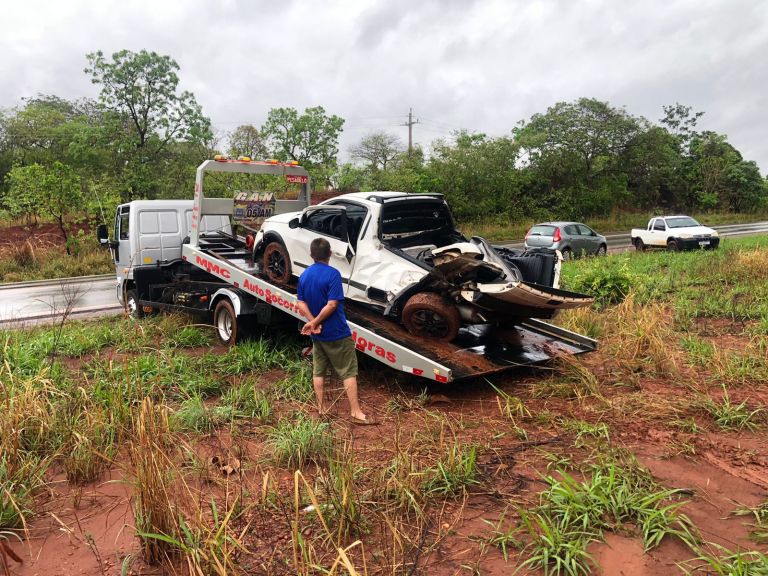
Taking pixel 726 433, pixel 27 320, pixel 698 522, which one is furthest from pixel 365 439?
pixel 27 320

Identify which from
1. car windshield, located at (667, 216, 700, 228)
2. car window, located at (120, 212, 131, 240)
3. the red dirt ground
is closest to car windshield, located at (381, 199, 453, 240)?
the red dirt ground

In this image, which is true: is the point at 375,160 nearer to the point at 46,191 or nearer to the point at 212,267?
the point at 46,191

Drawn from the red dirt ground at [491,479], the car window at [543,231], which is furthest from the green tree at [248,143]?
the red dirt ground at [491,479]

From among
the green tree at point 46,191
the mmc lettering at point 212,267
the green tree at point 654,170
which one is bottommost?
the mmc lettering at point 212,267

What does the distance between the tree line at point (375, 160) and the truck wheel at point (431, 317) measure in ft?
46.6

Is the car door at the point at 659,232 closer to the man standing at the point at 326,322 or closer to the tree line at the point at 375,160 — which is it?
the tree line at the point at 375,160

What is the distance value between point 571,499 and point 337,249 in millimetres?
4121

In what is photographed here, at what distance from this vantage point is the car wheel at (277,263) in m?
7.20

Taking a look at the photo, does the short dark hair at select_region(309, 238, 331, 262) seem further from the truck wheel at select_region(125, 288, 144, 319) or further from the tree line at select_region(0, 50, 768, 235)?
the tree line at select_region(0, 50, 768, 235)

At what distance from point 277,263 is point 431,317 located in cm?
264

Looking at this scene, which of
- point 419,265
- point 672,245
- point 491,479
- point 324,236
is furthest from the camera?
point 672,245

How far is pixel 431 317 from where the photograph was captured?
5762 millimetres

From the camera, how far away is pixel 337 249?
6.48 meters

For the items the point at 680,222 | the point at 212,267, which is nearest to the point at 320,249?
the point at 212,267
